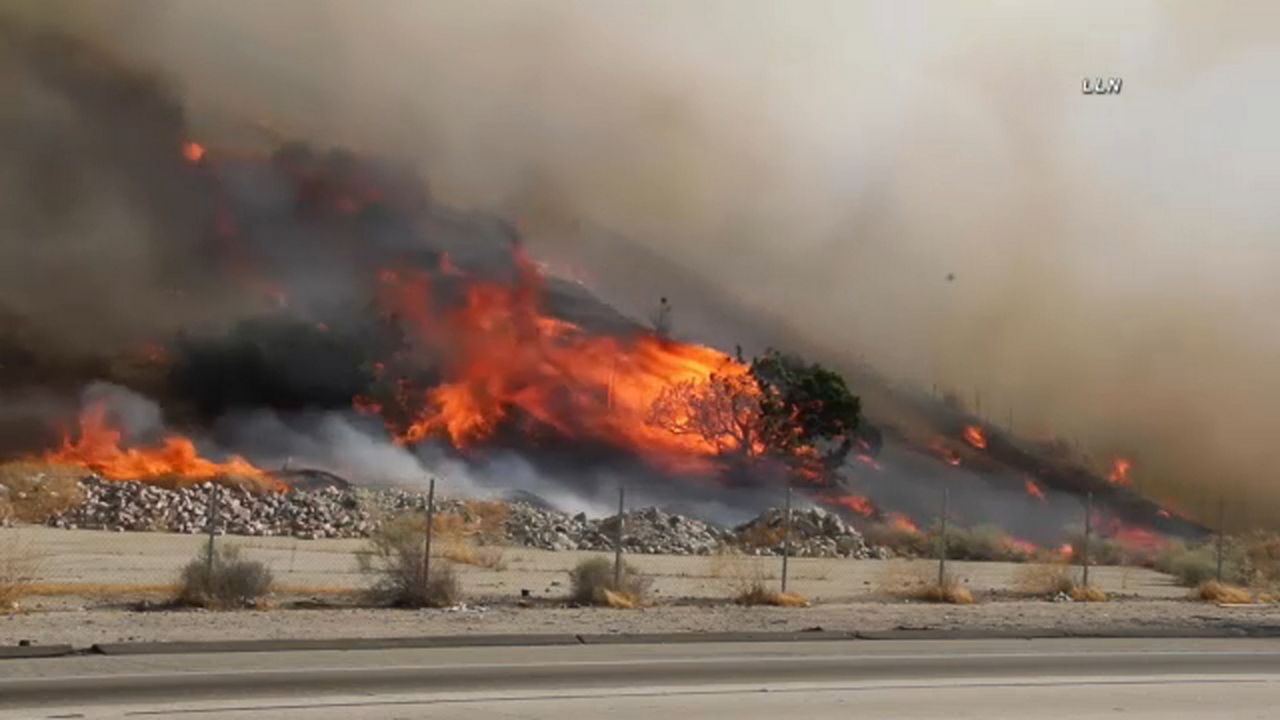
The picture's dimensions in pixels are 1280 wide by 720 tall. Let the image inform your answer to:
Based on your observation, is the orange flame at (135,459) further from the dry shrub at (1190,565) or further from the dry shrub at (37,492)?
the dry shrub at (1190,565)

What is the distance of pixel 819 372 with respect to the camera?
55.4 meters

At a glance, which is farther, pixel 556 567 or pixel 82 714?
pixel 556 567

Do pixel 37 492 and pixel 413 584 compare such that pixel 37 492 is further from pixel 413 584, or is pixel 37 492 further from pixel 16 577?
pixel 413 584

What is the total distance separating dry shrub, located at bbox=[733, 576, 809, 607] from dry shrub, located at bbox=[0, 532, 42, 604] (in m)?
10.5

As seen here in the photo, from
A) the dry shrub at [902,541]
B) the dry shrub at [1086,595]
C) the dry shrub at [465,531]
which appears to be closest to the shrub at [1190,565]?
the dry shrub at [1086,595]

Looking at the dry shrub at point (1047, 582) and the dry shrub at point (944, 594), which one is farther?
the dry shrub at point (1047, 582)

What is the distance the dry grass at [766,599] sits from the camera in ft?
77.6

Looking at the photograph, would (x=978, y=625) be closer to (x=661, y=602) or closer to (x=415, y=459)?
(x=661, y=602)

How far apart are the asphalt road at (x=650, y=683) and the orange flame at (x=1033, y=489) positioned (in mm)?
40092

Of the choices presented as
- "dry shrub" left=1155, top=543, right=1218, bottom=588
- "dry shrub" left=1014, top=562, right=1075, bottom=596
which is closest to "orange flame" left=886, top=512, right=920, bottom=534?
"dry shrub" left=1155, top=543, right=1218, bottom=588

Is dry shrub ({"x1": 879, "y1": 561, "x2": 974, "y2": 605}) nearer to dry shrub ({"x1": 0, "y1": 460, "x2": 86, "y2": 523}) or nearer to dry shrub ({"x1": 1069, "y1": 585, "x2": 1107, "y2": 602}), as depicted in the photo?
dry shrub ({"x1": 1069, "y1": 585, "x2": 1107, "y2": 602})

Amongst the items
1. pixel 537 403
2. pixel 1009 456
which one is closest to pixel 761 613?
pixel 537 403

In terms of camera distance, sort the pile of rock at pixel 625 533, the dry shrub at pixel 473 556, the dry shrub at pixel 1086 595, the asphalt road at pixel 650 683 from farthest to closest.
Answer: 1. the pile of rock at pixel 625 533
2. the dry shrub at pixel 473 556
3. the dry shrub at pixel 1086 595
4. the asphalt road at pixel 650 683

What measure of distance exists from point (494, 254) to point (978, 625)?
36.8 metres
